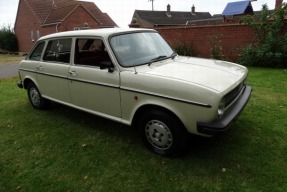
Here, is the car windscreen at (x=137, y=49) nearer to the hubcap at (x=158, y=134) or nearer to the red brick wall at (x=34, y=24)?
the hubcap at (x=158, y=134)

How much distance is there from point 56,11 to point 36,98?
30.5 metres

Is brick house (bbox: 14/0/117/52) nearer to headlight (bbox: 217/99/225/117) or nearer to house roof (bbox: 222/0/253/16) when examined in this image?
house roof (bbox: 222/0/253/16)

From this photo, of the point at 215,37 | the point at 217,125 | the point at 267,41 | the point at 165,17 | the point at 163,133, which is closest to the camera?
the point at 217,125

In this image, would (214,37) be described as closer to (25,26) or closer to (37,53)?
(37,53)

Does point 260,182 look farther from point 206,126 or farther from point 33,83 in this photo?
point 33,83

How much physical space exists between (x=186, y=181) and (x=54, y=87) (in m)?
3.38

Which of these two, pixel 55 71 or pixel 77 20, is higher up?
pixel 77 20

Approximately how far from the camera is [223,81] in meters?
3.58

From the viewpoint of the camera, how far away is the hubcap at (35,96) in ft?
20.6

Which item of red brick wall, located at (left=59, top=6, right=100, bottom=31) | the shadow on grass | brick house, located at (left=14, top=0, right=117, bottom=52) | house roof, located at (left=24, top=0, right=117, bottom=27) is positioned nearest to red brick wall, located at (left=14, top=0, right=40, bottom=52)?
brick house, located at (left=14, top=0, right=117, bottom=52)

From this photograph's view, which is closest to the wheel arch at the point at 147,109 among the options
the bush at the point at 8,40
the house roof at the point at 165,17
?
the bush at the point at 8,40

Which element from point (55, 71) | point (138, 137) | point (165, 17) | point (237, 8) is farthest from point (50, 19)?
point (138, 137)

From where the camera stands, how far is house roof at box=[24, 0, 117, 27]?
31.9 m

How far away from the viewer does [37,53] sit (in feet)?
19.3
